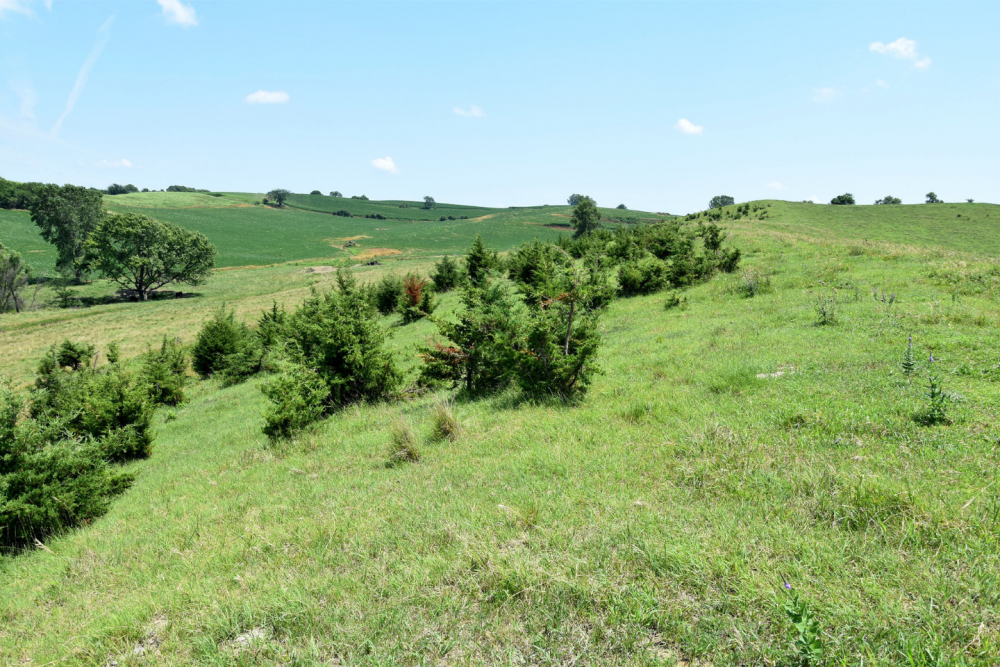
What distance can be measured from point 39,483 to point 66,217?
70.2m

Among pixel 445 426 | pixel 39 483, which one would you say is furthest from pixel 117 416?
pixel 445 426

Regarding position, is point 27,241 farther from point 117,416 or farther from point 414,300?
point 117,416

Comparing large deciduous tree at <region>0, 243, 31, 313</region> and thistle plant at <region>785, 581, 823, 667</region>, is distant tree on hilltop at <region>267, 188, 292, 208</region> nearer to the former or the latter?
large deciduous tree at <region>0, 243, 31, 313</region>

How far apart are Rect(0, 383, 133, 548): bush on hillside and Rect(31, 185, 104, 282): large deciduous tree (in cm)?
6451

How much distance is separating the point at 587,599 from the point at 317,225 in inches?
4912

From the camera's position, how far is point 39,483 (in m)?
7.05

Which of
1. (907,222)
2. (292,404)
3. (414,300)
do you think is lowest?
(292,404)

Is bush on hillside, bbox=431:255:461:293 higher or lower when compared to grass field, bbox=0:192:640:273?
→ lower

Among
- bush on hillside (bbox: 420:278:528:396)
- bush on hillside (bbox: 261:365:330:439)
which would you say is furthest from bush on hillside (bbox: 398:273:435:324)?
bush on hillside (bbox: 261:365:330:439)

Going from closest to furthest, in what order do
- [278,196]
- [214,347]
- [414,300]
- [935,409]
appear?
1. [935,409]
2. [214,347]
3. [414,300]
4. [278,196]

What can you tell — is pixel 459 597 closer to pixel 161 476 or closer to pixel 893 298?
pixel 161 476

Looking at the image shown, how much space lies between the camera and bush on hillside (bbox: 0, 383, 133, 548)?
677 cm

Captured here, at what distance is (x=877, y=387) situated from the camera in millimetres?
5648

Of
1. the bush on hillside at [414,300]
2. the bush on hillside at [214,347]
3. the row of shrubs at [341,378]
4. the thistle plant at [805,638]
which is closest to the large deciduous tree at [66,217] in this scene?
the bush on hillside at [214,347]
